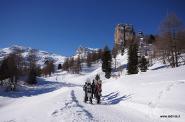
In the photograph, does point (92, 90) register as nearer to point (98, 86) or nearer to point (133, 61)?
point (98, 86)

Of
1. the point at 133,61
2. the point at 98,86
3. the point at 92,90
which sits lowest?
the point at 92,90

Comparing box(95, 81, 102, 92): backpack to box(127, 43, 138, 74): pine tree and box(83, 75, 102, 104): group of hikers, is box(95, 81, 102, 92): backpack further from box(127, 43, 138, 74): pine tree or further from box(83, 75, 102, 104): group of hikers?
box(127, 43, 138, 74): pine tree

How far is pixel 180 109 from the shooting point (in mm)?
13758

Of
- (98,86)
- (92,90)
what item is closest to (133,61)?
(92,90)

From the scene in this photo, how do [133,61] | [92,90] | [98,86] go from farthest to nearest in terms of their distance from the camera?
[133,61]
[92,90]
[98,86]

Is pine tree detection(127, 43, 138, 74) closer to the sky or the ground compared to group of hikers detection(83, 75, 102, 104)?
closer to the sky

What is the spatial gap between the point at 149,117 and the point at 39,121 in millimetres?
6503

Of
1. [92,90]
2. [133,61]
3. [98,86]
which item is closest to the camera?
[98,86]

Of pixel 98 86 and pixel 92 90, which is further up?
pixel 98 86

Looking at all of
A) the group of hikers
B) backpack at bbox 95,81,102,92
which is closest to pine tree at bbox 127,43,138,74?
the group of hikers

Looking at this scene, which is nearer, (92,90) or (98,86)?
(98,86)

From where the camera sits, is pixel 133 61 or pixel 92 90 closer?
pixel 92 90

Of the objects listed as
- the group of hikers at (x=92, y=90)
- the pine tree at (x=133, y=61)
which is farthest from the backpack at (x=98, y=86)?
the pine tree at (x=133, y=61)

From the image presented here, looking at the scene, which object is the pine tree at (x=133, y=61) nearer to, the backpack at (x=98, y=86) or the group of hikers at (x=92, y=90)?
the group of hikers at (x=92, y=90)
